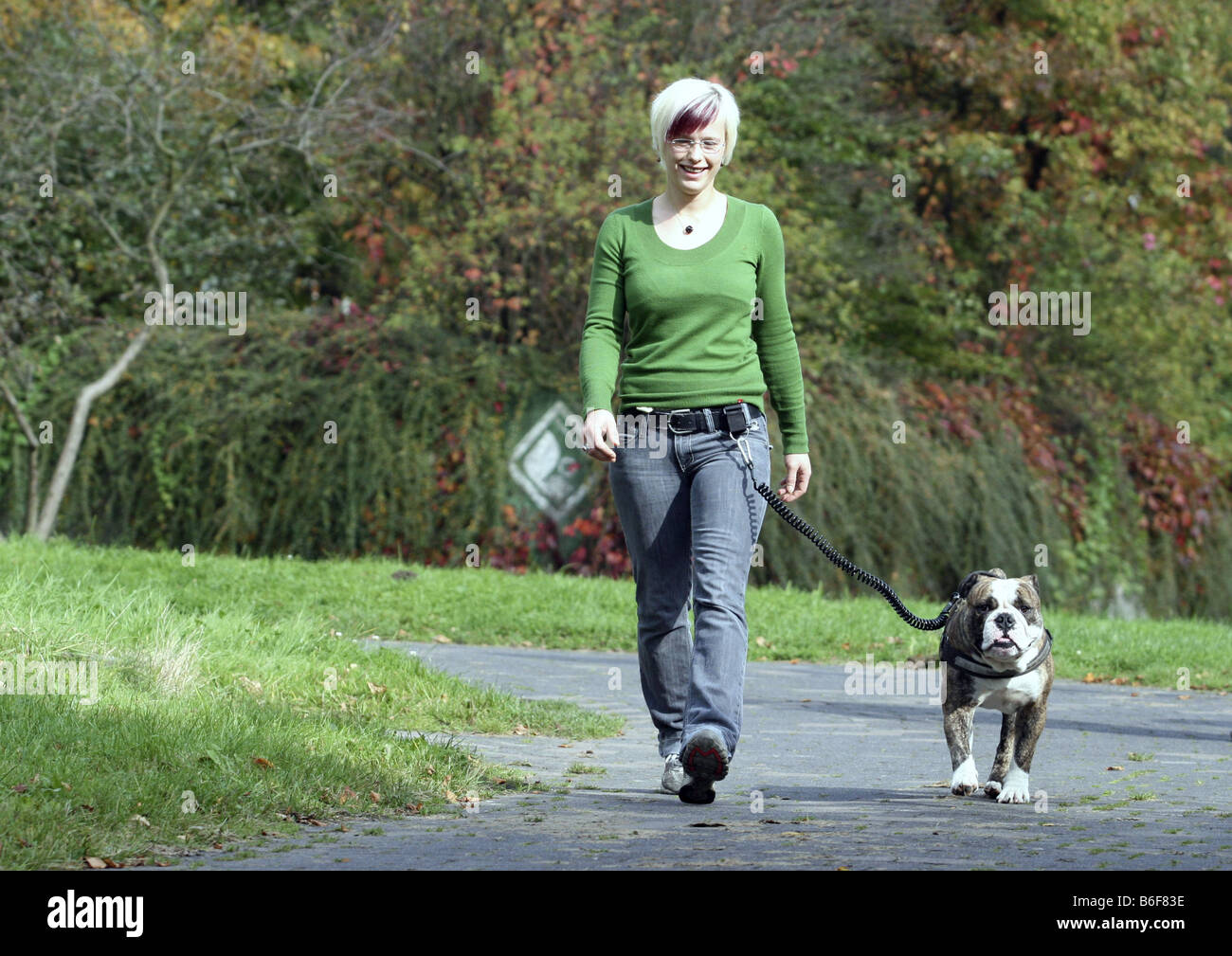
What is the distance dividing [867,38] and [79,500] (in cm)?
1083

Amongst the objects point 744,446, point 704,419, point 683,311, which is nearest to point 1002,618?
A: point 744,446

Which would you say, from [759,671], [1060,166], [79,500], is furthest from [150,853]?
[1060,166]

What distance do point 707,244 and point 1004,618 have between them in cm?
152

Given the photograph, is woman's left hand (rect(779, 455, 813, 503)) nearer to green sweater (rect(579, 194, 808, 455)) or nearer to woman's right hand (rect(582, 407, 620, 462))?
green sweater (rect(579, 194, 808, 455))

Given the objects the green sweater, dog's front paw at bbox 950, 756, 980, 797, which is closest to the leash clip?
the green sweater

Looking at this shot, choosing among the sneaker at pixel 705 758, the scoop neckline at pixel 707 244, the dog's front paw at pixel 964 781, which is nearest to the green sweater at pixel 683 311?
the scoop neckline at pixel 707 244

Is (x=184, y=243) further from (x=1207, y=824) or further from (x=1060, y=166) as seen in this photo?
(x=1207, y=824)

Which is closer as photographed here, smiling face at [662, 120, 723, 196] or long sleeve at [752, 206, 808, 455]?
smiling face at [662, 120, 723, 196]

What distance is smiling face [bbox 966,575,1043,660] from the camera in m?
5.32

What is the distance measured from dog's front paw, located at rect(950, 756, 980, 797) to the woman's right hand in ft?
5.25

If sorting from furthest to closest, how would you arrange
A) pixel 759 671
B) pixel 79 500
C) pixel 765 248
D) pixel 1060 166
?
pixel 1060 166, pixel 79 500, pixel 759 671, pixel 765 248

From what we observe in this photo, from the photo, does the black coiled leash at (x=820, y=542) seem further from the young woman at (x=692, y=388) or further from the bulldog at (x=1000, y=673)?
the bulldog at (x=1000, y=673)

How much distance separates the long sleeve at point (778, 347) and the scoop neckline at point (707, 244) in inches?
4.6
